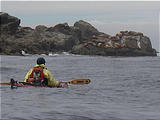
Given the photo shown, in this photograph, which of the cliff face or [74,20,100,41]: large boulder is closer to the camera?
the cliff face

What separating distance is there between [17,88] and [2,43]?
59.5 m

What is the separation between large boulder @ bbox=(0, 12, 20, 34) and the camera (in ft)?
271

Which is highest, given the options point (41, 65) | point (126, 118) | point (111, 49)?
point (111, 49)

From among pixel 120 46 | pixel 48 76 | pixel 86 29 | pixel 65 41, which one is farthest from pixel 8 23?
pixel 48 76

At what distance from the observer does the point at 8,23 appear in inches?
3292

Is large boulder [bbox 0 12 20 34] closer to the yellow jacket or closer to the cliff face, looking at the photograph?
the cliff face

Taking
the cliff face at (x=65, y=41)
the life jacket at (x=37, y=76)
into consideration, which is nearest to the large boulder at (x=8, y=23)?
the cliff face at (x=65, y=41)

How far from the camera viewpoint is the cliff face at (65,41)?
81.0 metres

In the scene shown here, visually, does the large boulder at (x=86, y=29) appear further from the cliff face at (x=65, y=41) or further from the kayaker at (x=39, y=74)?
the kayaker at (x=39, y=74)

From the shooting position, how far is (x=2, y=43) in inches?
2869

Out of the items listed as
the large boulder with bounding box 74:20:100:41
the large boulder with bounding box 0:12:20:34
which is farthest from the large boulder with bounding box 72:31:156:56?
the large boulder with bounding box 0:12:20:34

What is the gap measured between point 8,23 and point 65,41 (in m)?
18.9

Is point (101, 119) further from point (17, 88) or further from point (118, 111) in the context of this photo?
point (17, 88)

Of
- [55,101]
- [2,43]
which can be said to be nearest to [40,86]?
[55,101]
